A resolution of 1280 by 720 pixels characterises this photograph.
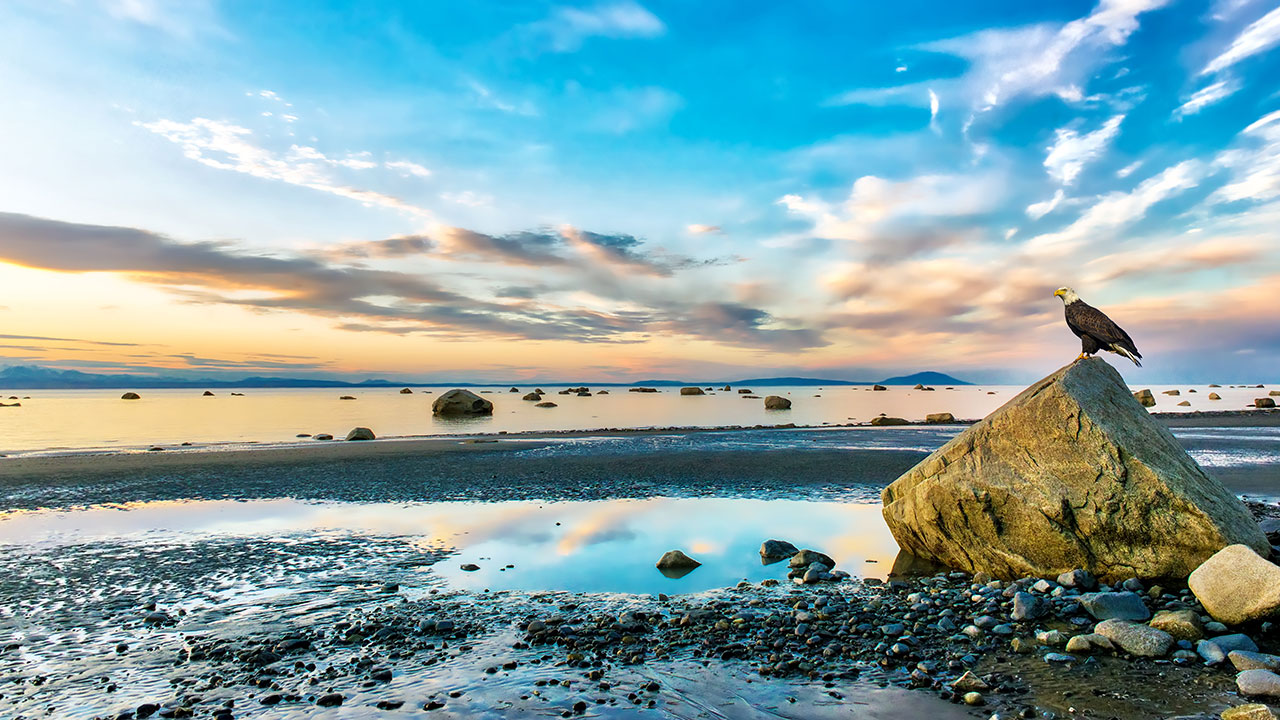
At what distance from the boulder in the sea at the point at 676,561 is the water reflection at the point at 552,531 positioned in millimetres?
248

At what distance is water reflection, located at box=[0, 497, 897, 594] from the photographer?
11352mm

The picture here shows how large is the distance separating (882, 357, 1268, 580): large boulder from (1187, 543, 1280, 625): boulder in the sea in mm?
1403

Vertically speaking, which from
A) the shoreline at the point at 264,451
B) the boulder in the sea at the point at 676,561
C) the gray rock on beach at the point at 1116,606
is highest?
the gray rock on beach at the point at 1116,606

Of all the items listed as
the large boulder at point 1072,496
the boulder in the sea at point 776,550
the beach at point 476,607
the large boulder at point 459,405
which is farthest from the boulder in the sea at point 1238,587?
the large boulder at point 459,405

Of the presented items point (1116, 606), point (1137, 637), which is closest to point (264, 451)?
point (1116, 606)

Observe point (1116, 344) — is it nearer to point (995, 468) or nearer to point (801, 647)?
point (995, 468)

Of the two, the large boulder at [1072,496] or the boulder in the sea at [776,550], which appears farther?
the boulder in the sea at [776,550]

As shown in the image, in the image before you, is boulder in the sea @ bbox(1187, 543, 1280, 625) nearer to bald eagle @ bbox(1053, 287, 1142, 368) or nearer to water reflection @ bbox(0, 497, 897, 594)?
water reflection @ bbox(0, 497, 897, 594)

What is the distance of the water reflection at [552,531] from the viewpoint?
1135cm

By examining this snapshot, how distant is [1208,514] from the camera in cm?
947

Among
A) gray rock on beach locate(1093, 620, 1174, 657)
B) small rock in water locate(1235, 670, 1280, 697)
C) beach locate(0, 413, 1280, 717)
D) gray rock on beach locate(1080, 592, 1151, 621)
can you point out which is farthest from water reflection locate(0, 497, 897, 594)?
small rock in water locate(1235, 670, 1280, 697)

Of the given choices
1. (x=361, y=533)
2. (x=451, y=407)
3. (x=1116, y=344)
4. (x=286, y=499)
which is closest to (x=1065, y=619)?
(x=1116, y=344)

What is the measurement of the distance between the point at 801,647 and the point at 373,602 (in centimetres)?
621

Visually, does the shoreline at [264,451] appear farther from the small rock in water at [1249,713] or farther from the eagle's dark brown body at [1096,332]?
the small rock in water at [1249,713]
